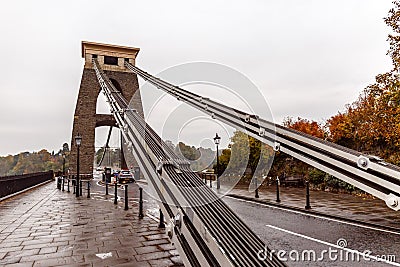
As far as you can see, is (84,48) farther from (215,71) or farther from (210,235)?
(210,235)

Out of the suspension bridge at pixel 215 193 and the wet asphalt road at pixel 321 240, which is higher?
the suspension bridge at pixel 215 193

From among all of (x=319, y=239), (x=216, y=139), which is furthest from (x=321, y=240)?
(x=216, y=139)

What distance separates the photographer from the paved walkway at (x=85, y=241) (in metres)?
4.13

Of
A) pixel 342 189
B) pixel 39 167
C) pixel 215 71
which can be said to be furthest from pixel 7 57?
pixel 39 167

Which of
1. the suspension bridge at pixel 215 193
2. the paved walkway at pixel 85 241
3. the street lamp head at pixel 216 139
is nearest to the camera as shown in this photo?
the suspension bridge at pixel 215 193

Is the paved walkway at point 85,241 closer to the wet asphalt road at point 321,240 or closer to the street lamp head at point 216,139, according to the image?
the wet asphalt road at point 321,240

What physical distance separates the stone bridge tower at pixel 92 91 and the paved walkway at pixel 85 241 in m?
22.3

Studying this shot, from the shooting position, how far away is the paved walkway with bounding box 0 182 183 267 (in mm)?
4133

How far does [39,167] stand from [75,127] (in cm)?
3803

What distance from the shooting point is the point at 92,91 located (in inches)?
1240

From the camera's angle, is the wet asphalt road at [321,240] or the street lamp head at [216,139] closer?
the wet asphalt road at [321,240]

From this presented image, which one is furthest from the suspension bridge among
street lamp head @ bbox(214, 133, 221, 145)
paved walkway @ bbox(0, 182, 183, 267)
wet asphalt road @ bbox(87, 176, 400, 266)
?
street lamp head @ bbox(214, 133, 221, 145)

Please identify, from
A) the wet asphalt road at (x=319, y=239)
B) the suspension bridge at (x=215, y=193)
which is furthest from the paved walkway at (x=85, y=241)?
the wet asphalt road at (x=319, y=239)

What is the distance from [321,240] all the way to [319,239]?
2.6 inches
